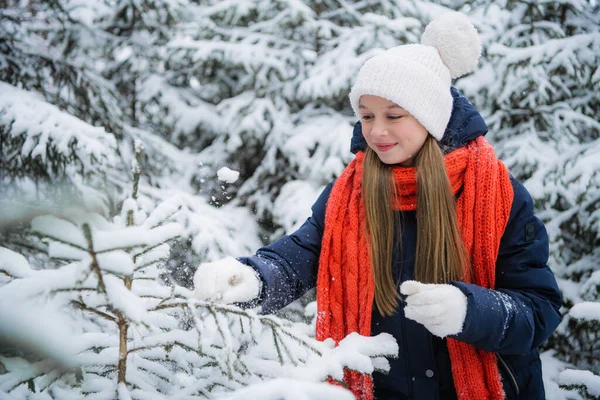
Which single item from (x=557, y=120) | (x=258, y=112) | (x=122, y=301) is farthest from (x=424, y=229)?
Answer: (x=557, y=120)

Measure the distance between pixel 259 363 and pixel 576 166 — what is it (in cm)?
378

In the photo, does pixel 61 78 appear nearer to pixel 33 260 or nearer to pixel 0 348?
pixel 33 260

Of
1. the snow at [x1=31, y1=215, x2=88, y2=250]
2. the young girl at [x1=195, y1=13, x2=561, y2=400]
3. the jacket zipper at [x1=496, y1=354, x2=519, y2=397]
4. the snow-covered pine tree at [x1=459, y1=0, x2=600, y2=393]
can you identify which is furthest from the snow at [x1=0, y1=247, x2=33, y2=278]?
the snow-covered pine tree at [x1=459, y1=0, x2=600, y2=393]

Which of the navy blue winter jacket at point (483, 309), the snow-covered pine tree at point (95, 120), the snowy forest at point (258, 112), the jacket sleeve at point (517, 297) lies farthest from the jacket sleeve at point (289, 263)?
the jacket sleeve at point (517, 297)

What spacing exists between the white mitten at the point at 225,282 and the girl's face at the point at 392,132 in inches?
30.2

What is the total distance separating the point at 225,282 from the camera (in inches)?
50.7

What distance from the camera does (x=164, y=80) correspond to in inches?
231

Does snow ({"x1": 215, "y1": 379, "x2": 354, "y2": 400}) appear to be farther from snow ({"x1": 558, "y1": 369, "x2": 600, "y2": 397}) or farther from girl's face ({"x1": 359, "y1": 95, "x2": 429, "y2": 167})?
snow ({"x1": 558, "y1": 369, "x2": 600, "y2": 397})

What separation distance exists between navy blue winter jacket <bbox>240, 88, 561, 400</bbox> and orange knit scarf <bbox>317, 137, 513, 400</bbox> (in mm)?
69

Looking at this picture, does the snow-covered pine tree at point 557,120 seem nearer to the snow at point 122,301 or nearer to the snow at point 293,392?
the snow at point 293,392

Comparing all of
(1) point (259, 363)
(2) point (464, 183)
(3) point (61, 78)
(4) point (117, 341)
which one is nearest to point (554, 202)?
(2) point (464, 183)

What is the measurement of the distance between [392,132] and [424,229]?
430mm

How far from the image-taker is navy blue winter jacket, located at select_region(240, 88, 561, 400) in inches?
56.2

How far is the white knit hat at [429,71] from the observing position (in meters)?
1.74
